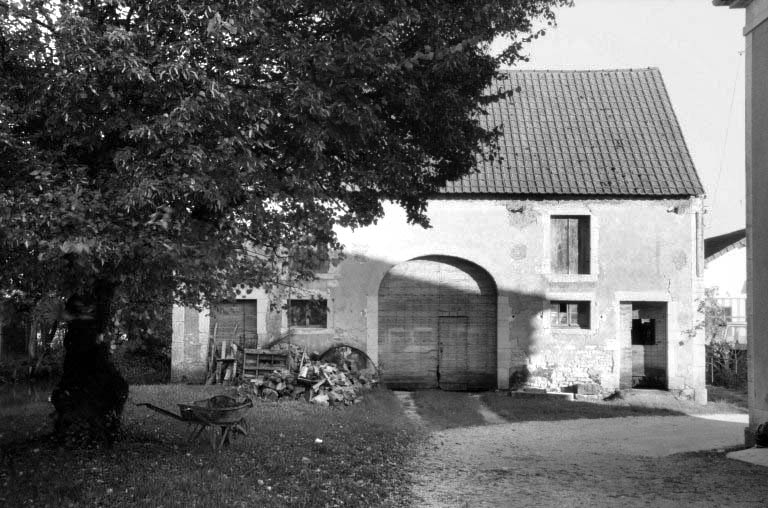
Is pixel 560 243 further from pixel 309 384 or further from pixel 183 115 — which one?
pixel 183 115

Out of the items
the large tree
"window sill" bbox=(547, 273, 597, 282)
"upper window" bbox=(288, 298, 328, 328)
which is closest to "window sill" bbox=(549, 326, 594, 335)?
"window sill" bbox=(547, 273, 597, 282)

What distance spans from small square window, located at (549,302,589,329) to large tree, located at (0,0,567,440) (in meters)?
12.6

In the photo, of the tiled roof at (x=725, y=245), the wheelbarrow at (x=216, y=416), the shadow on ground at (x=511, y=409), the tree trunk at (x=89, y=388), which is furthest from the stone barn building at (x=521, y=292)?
the tiled roof at (x=725, y=245)

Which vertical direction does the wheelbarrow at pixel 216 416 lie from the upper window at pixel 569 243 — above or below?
below

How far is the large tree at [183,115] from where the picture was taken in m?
7.41

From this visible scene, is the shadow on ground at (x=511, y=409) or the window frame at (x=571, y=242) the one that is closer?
the shadow on ground at (x=511, y=409)

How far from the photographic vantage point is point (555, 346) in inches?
822

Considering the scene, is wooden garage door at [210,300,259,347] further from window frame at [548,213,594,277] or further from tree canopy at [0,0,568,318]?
tree canopy at [0,0,568,318]

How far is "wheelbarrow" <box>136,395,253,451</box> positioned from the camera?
10.1 meters

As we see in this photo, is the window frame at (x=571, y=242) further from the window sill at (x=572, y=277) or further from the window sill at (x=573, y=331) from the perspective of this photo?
the window sill at (x=573, y=331)

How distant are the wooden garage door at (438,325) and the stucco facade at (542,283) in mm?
381

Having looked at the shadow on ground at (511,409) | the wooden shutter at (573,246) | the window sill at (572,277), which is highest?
the wooden shutter at (573,246)

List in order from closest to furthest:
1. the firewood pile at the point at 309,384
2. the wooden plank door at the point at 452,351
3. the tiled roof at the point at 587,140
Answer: the firewood pile at the point at 309,384 < the tiled roof at the point at 587,140 < the wooden plank door at the point at 452,351

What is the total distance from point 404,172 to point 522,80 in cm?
1546
